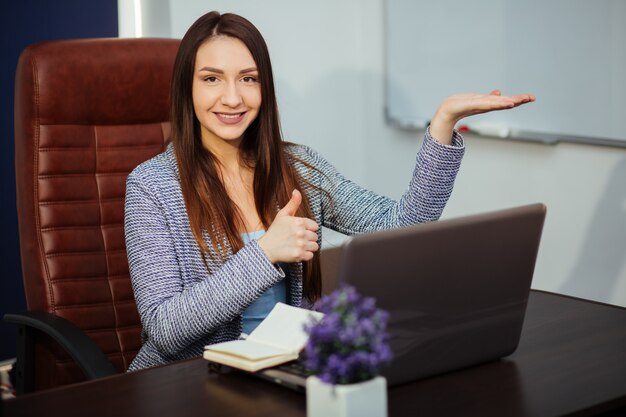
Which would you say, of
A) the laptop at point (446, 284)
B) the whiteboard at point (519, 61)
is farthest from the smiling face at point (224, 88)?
the whiteboard at point (519, 61)

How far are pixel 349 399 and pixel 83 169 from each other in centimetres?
137

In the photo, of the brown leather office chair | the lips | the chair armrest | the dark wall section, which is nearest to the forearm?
the chair armrest

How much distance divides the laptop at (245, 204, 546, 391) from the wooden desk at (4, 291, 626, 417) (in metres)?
0.03

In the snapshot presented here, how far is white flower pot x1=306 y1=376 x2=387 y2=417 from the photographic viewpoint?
113 cm

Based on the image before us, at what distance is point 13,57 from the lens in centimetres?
330

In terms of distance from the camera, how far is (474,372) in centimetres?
151

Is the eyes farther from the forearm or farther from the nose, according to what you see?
the forearm

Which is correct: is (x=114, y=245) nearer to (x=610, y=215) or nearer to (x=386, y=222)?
(x=386, y=222)

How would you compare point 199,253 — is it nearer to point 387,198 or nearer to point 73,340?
point 73,340

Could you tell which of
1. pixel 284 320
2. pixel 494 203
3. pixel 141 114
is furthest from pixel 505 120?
pixel 284 320

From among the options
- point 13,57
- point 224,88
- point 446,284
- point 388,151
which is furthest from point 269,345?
point 388,151

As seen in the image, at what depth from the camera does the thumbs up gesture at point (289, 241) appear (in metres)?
1.68

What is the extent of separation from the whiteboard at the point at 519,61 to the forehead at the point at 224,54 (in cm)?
131

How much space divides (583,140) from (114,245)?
58.2 inches
